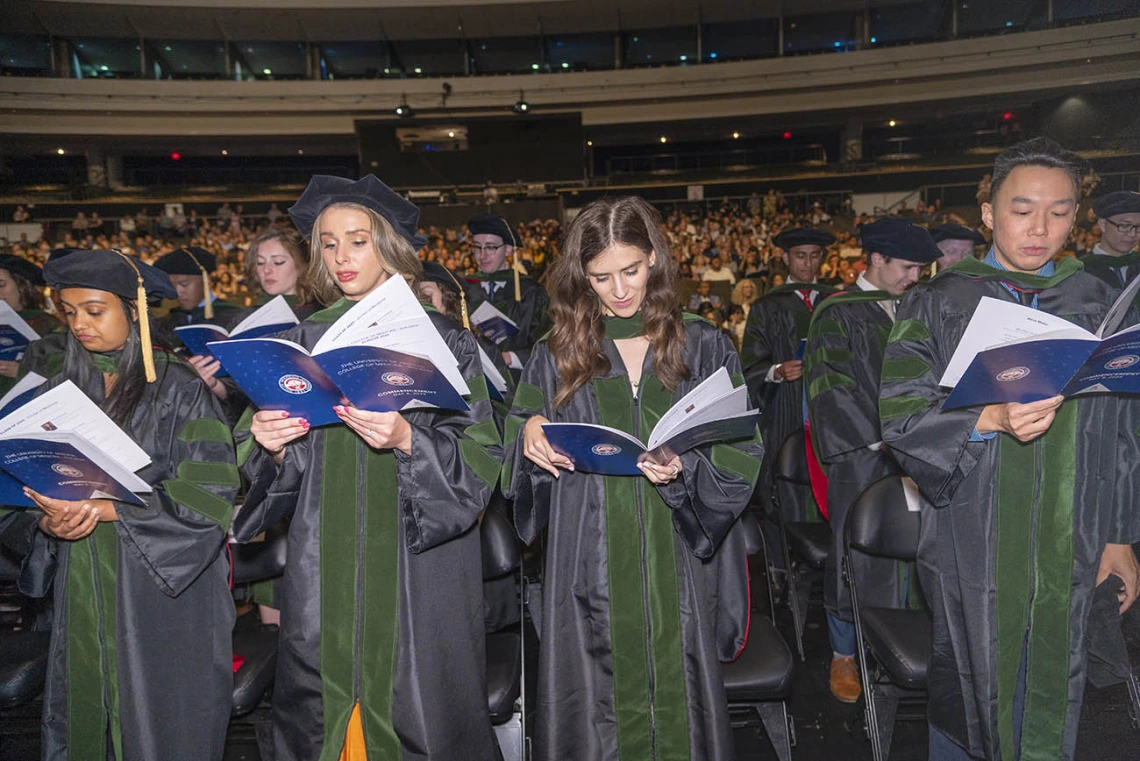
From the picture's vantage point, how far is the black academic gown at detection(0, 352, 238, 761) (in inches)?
94.4

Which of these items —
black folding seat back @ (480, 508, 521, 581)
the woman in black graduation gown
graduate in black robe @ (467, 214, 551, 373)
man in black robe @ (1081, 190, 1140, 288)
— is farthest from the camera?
graduate in black robe @ (467, 214, 551, 373)

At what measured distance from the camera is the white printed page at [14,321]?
4.61m

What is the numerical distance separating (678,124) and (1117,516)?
2132 cm

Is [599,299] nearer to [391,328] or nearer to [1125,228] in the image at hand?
[391,328]

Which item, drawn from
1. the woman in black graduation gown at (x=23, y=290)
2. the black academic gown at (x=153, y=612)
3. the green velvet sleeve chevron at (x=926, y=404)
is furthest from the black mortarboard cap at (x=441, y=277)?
the woman in black graduation gown at (x=23, y=290)

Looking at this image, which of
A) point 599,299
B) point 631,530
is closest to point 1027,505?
point 631,530

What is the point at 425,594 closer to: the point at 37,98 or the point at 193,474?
the point at 193,474

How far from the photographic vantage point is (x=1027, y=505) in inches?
91.1

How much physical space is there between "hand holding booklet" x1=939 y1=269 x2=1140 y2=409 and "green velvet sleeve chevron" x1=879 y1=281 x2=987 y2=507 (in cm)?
14

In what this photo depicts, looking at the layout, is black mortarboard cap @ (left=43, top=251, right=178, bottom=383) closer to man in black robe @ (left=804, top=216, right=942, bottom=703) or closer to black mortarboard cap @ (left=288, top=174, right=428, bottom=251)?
black mortarboard cap @ (left=288, top=174, right=428, bottom=251)

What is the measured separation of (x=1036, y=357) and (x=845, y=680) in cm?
237

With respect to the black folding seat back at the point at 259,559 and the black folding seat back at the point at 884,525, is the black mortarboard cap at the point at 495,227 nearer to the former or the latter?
the black folding seat back at the point at 259,559

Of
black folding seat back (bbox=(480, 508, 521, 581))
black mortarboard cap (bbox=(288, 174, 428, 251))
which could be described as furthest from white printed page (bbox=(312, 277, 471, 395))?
black folding seat back (bbox=(480, 508, 521, 581))

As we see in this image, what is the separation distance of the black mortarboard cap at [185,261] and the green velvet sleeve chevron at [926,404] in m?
4.12
